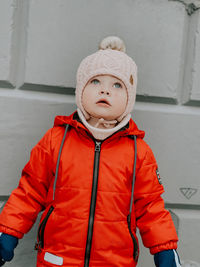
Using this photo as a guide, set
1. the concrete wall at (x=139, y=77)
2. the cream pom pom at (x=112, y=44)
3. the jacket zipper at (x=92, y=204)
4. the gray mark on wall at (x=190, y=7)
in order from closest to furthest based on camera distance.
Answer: the jacket zipper at (x=92, y=204) → the cream pom pom at (x=112, y=44) → the concrete wall at (x=139, y=77) → the gray mark on wall at (x=190, y=7)

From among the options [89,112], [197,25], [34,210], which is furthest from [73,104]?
[197,25]

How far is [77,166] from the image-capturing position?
1.09 meters

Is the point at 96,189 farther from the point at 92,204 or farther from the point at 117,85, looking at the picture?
the point at 117,85

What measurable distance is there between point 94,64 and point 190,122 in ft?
2.21

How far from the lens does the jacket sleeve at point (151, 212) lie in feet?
3.58

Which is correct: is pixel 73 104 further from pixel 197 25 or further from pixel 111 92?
pixel 197 25

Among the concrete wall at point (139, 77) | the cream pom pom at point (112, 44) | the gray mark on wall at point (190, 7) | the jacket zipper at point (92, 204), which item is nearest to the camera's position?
the jacket zipper at point (92, 204)

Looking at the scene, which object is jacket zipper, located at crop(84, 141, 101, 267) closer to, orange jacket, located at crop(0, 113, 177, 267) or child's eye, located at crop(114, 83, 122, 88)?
orange jacket, located at crop(0, 113, 177, 267)

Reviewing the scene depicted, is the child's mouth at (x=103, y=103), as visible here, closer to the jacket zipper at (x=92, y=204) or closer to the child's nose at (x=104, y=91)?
the child's nose at (x=104, y=91)

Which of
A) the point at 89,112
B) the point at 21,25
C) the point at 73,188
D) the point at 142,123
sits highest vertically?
the point at 21,25

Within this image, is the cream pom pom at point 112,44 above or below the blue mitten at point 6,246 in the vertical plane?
above

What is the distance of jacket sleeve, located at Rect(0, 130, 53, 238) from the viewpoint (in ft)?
3.53

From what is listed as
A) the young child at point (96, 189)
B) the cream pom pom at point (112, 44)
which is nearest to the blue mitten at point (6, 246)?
the young child at point (96, 189)

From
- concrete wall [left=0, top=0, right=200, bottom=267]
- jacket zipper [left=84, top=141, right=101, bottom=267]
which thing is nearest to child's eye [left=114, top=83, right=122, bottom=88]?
jacket zipper [left=84, top=141, right=101, bottom=267]
